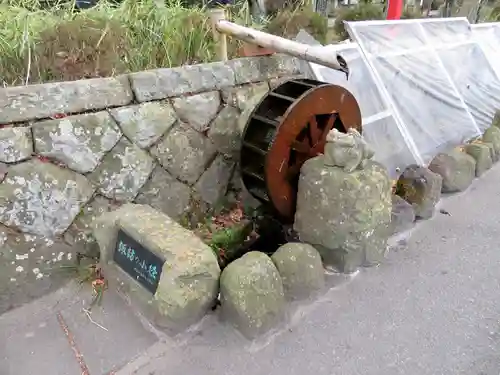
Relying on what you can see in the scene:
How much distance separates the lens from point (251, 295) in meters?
2.67

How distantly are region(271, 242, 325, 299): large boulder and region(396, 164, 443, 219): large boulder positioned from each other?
5.23 feet

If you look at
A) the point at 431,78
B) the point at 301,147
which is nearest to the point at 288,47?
the point at 301,147

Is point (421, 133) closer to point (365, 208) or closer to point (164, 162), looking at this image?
point (365, 208)

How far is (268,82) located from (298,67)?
16.8 inches

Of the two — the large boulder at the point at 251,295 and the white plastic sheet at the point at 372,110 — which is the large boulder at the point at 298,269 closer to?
the large boulder at the point at 251,295

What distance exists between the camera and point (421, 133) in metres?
4.96

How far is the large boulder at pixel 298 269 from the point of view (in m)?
2.96

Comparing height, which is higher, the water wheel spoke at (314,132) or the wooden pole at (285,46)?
the wooden pole at (285,46)

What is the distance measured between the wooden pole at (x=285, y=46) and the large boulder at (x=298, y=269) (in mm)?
1496

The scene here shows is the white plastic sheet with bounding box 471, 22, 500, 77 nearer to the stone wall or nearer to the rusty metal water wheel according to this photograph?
the rusty metal water wheel

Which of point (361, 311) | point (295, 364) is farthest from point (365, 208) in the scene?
point (295, 364)

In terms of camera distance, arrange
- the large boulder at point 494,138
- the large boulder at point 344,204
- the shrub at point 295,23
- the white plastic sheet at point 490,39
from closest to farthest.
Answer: the large boulder at point 344,204 → the shrub at point 295,23 → the large boulder at point 494,138 → the white plastic sheet at point 490,39

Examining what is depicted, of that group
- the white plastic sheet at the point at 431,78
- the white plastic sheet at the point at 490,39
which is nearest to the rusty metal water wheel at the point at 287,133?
the white plastic sheet at the point at 431,78

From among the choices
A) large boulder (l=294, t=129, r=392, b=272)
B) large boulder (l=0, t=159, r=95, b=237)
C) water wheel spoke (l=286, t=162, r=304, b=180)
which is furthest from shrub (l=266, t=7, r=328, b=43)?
→ large boulder (l=0, t=159, r=95, b=237)
